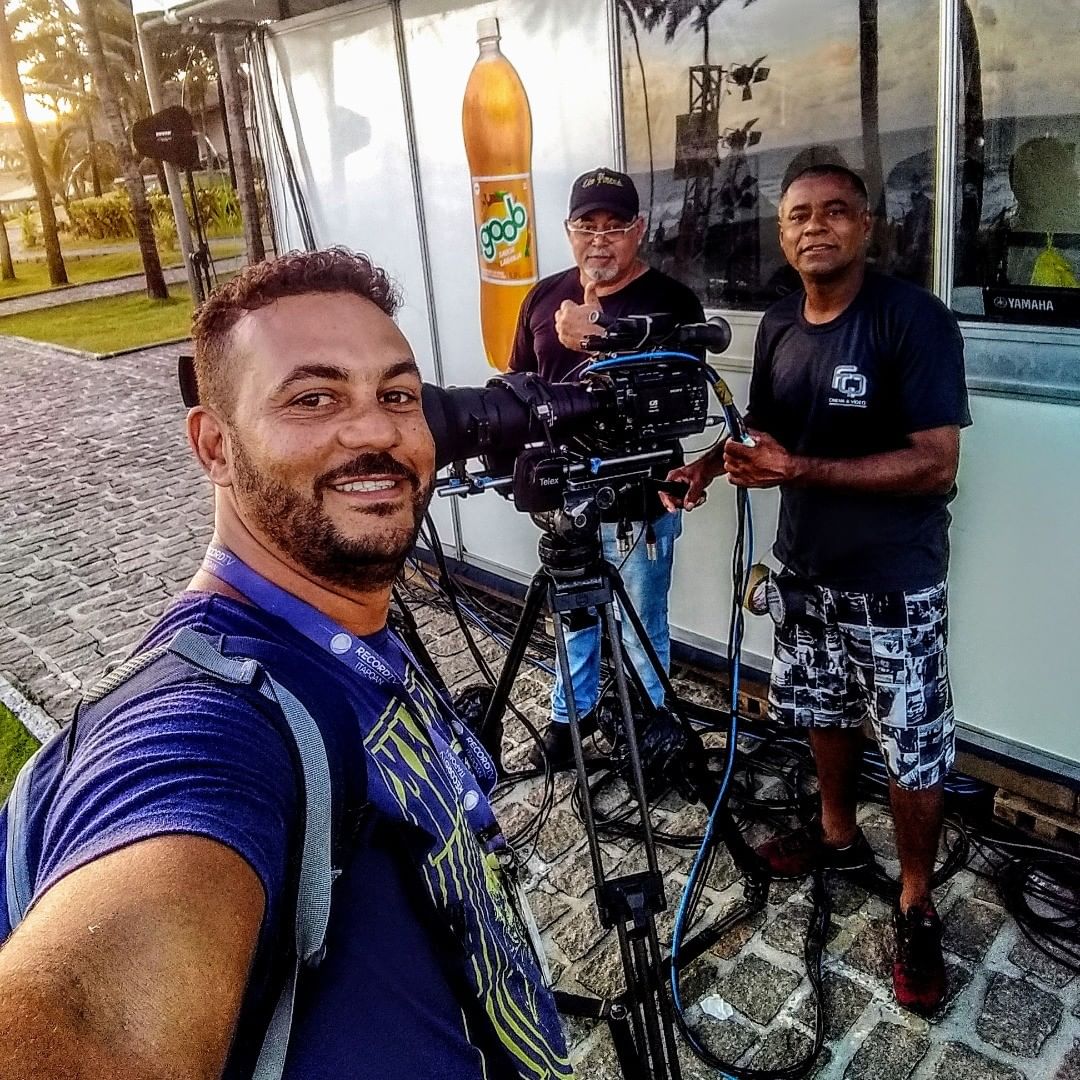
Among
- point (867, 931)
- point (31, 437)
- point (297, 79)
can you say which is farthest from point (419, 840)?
point (31, 437)

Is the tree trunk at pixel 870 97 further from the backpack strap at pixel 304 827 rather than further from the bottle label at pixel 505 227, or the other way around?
the backpack strap at pixel 304 827

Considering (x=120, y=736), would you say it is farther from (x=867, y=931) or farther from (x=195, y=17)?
(x=195, y=17)

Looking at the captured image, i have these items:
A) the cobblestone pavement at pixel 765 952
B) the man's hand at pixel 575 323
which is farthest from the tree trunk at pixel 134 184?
the man's hand at pixel 575 323

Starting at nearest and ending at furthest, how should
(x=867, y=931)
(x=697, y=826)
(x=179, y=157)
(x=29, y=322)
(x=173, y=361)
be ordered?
(x=867, y=931) < (x=697, y=826) < (x=179, y=157) < (x=173, y=361) < (x=29, y=322)

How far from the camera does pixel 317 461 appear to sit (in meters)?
1.23

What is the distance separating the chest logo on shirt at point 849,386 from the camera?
7.46 ft

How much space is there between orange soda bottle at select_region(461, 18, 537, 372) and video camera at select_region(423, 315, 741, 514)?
191 centimetres

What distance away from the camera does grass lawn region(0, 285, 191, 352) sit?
696 inches

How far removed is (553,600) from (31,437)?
1040cm

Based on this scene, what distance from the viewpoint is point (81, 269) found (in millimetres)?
23438

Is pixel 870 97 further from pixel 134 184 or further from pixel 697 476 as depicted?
pixel 134 184

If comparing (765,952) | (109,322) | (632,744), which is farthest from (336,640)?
(109,322)

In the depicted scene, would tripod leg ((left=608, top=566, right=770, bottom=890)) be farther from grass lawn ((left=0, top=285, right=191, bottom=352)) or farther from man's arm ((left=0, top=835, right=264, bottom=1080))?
grass lawn ((left=0, top=285, right=191, bottom=352))

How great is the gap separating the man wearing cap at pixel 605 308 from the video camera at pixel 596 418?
2.41 ft
